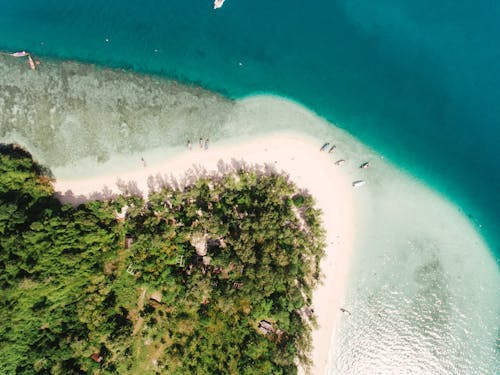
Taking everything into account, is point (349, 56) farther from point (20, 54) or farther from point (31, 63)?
point (20, 54)

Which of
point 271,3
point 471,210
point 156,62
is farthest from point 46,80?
point 471,210

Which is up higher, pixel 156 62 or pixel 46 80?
pixel 156 62

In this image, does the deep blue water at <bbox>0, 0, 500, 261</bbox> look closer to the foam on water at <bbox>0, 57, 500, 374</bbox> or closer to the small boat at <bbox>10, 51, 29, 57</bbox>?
Answer: the small boat at <bbox>10, 51, 29, 57</bbox>

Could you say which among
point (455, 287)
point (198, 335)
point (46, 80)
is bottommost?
point (198, 335)

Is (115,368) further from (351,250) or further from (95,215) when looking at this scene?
(351,250)

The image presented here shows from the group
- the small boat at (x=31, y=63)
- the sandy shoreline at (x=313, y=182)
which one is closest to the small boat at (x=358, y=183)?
the sandy shoreline at (x=313, y=182)

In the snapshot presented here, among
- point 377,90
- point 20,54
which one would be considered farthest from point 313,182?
point 20,54

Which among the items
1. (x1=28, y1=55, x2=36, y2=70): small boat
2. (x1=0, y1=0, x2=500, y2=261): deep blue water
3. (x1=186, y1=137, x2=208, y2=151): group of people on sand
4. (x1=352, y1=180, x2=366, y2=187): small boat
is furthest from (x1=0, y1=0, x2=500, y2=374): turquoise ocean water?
(x1=352, y1=180, x2=366, y2=187): small boat
